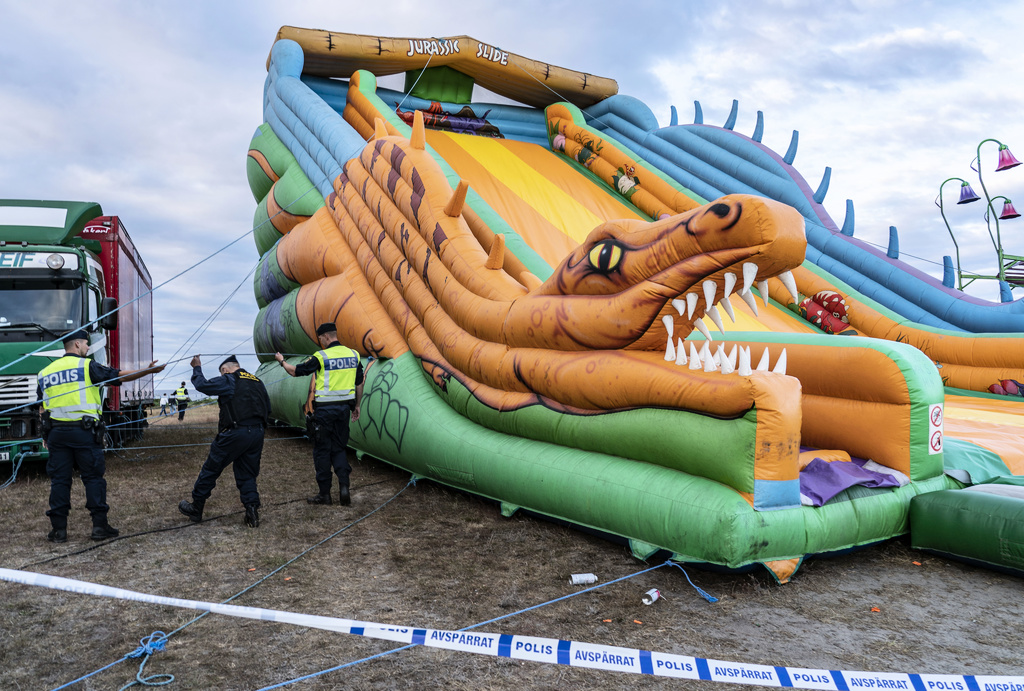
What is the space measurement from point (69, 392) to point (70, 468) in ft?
1.51

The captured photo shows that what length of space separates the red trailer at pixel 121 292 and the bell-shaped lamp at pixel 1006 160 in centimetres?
1180

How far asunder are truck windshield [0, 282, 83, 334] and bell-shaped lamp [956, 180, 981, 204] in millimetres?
12399

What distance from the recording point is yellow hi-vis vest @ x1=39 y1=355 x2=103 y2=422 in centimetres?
394

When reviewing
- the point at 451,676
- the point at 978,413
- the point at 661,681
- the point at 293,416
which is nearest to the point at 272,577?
the point at 451,676

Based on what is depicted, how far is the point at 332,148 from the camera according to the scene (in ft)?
23.5

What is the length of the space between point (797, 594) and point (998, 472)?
2.12 metres

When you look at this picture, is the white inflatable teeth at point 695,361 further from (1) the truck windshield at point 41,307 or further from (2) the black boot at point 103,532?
(1) the truck windshield at point 41,307

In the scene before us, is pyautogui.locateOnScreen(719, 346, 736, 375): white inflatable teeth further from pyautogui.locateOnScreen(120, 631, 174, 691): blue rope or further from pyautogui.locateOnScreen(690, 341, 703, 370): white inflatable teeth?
pyautogui.locateOnScreen(120, 631, 174, 691): blue rope

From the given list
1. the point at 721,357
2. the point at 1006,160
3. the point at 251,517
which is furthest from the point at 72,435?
the point at 1006,160

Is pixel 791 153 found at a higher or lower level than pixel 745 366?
higher

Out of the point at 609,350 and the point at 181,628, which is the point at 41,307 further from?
the point at 609,350

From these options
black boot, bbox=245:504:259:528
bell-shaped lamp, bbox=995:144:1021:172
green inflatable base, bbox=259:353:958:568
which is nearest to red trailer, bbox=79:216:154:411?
black boot, bbox=245:504:259:528

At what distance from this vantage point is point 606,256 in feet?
12.6

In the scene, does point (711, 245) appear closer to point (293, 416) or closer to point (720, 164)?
point (293, 416)
